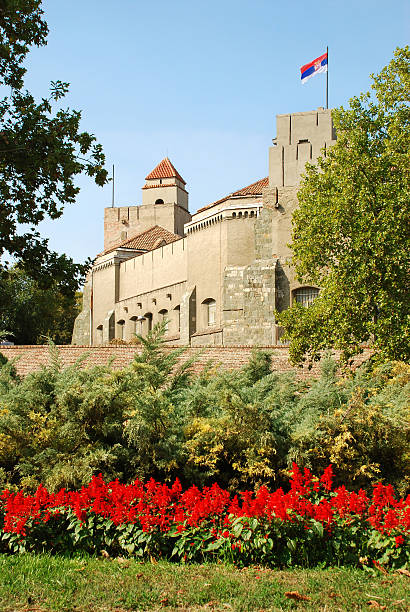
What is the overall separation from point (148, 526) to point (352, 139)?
16.4 m

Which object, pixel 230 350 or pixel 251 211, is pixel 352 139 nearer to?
pixel 230 350

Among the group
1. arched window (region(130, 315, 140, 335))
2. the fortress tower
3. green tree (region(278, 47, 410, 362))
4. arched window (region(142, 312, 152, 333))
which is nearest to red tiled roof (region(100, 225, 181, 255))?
arched window (region(130, 315, 140, 335))

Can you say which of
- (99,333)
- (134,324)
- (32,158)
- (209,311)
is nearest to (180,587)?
(32,158)

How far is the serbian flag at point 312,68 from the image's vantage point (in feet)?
113

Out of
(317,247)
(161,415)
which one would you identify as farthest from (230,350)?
(161,415)

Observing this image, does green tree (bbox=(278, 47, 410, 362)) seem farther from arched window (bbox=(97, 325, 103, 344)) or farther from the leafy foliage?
arched window (bbox=(97, 325, 103, 344))

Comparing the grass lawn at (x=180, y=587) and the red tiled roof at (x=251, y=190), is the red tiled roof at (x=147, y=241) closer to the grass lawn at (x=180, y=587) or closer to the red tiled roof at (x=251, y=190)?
the red tiled roof at (x=251, y=190)

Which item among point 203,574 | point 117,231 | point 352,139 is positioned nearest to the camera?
point 203,574

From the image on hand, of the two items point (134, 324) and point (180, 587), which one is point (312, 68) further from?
point (180, 587)

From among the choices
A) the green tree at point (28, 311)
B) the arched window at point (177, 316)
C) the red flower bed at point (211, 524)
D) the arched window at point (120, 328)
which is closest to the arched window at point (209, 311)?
the arched window at point (177, 316)

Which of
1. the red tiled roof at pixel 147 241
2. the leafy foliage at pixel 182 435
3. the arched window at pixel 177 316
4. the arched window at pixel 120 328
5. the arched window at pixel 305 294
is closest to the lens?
the leafy foliage at pixel 182 435

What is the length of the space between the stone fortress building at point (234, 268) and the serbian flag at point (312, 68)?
1.86 m

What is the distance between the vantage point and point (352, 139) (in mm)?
20859

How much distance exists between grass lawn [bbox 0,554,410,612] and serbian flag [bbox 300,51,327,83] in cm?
3155
